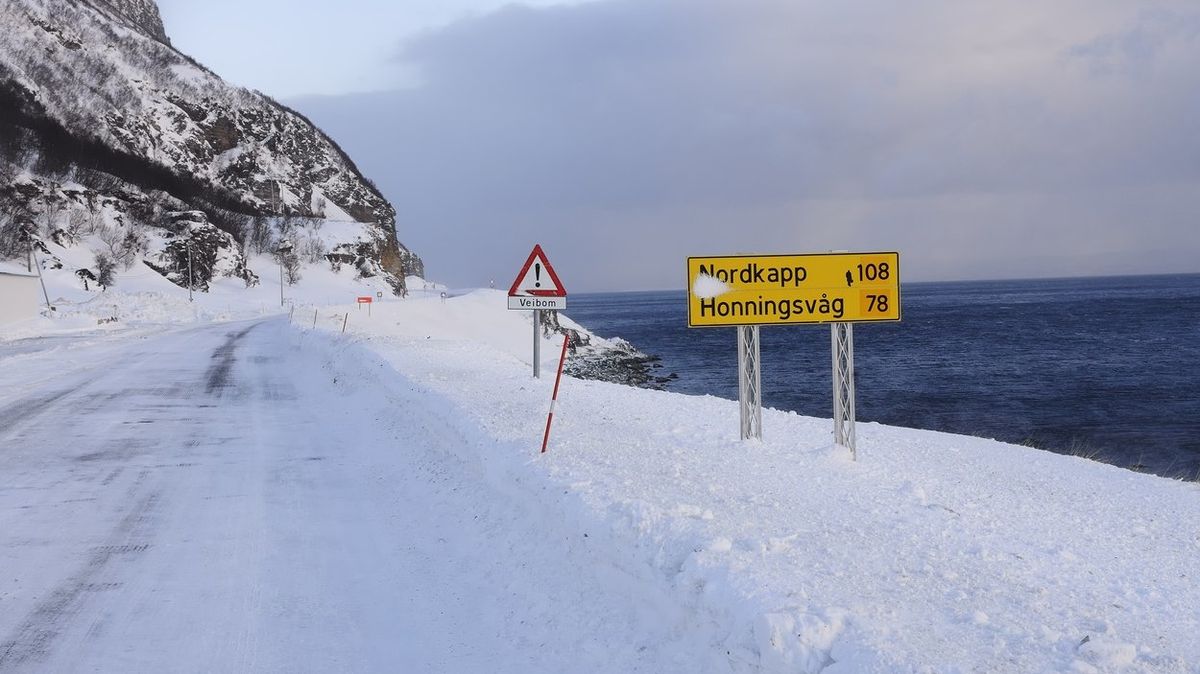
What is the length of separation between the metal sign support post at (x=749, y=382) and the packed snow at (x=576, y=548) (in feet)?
1.49

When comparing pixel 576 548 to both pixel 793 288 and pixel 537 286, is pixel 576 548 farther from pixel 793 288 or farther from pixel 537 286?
pixel 537 286

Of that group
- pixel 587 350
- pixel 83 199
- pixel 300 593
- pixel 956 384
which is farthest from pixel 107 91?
pixel 300 593

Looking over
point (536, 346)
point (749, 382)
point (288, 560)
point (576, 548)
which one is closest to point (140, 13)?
point (536, 346)

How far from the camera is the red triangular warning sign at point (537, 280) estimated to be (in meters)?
14.4

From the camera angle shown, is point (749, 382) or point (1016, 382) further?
point (1016, 382)

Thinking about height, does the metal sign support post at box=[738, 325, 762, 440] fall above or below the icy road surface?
above

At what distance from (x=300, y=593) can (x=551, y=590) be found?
6.35ft

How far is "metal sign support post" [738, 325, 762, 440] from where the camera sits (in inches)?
431

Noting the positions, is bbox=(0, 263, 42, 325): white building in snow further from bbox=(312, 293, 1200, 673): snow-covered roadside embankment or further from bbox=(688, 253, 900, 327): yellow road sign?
bbox=(688, 253, 900, 327): yellow road sign

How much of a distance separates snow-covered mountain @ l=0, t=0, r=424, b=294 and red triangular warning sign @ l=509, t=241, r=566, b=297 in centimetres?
8463

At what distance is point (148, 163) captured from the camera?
109 m

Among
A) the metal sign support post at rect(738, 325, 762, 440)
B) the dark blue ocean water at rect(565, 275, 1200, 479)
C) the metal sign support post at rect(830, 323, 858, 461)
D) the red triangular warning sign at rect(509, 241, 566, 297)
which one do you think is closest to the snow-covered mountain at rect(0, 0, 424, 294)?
the dark blue ocean water at rect(565, 275, 1200, 479)

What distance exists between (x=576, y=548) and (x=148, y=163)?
120m

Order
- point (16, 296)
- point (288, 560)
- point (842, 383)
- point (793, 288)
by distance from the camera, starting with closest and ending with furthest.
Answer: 1. point (288, 560)
2. point (793, 288)
3. point (842, 383)
4. point (16, 296)
